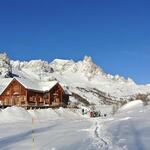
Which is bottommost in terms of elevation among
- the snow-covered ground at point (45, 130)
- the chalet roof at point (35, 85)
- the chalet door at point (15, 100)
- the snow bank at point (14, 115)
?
the snow-covered ground at point (45, 130)

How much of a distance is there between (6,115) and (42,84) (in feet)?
131

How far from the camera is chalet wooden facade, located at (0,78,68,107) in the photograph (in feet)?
319

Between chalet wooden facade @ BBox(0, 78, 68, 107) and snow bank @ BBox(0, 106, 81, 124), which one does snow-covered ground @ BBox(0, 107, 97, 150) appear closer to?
snow bank @ BBox(0, 106, 81, 124)

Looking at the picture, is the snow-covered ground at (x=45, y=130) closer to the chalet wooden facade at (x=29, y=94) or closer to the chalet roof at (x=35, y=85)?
the chalet wooden facade at (x=29, y=94)

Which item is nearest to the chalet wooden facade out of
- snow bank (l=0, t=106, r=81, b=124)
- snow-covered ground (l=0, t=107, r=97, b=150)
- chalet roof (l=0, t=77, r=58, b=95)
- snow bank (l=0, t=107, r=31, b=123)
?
chalet roof (l=0, t=77, r=58, b=95)

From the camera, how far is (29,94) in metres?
97.4

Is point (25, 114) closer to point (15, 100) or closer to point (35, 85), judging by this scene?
point (15, 100)

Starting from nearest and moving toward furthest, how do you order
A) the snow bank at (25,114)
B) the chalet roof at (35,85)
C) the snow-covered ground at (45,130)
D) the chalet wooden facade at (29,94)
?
the snow-covered ground at (45,130)
the snow bank at (25,114)
the chalet wooden facade at (29,94)
the chalet roof at (35,85)

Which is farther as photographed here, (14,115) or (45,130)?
(14,115)

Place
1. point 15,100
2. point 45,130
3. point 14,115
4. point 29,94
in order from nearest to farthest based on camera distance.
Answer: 1. point 45,130
2. point 14,115
3. point 29,94
4. point 15,100

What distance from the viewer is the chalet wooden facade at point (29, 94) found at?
3826 inches

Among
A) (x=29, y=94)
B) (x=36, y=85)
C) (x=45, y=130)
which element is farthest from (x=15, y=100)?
(x=45, y=130)

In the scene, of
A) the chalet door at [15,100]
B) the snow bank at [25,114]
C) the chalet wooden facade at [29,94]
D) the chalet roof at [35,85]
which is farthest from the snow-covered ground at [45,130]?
the chalet door at [15,100]

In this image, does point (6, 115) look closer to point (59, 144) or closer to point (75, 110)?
point (75, 110)
